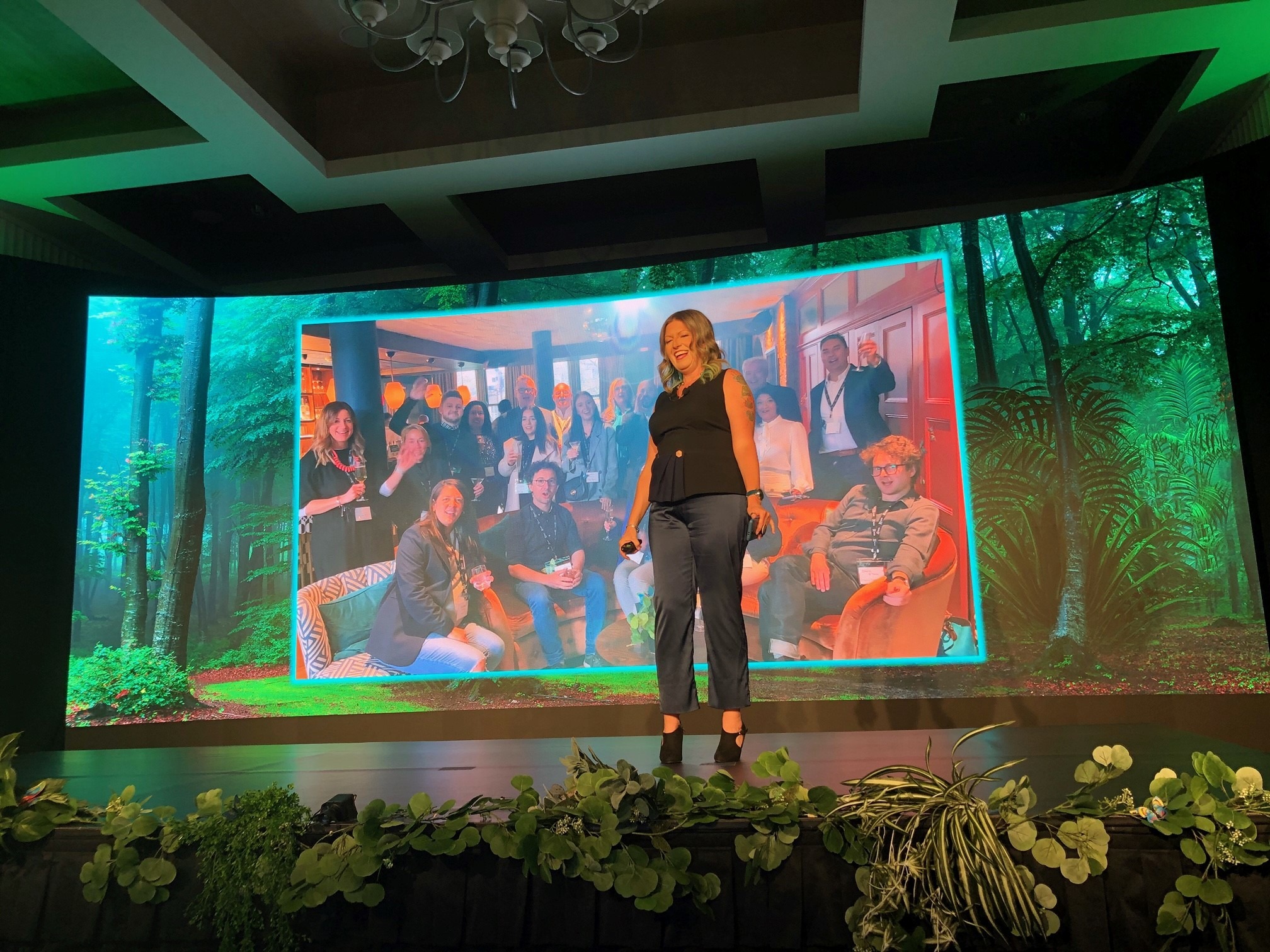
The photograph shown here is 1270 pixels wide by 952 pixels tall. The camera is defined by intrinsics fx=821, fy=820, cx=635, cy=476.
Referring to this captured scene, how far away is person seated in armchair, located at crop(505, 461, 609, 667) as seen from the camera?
402 cm

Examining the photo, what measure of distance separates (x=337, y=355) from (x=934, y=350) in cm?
304

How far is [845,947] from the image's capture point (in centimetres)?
126

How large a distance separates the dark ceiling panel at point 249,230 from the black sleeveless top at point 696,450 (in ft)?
10.00

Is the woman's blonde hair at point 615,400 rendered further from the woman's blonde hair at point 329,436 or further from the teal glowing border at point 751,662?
the woman's blonde hair at point 329,436

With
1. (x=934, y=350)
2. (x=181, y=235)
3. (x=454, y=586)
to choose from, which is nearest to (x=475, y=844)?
(x=454, y=586)

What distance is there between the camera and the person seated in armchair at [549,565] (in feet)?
13.2

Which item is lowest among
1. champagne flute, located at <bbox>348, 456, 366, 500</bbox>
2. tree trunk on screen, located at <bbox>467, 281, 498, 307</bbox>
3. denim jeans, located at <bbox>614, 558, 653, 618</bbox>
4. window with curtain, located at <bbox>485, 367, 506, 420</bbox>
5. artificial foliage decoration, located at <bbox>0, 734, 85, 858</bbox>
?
artificial foliage decoration, located at <bbox>0, 734, 85, 858</bbox>

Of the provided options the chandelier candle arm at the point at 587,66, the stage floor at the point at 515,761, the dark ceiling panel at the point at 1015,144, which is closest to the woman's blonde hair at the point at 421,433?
the stage floor at the point at 515,761

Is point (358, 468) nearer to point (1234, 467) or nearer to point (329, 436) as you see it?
point (329, 436)

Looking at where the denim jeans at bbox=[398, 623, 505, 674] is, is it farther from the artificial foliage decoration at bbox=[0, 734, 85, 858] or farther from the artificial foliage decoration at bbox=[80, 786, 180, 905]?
the artificial foliage decoration at bbox=[80, 786, 180, 905]

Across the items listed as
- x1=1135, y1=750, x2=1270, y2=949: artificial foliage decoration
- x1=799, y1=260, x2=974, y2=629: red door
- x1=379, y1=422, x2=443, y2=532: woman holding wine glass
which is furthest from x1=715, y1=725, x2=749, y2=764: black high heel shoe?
x1=379, y1=422, x2=443, y2=532: woman holding wine glass

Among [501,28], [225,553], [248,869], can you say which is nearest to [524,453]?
[225,553]

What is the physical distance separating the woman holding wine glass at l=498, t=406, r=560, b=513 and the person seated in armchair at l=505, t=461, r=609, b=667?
3cm

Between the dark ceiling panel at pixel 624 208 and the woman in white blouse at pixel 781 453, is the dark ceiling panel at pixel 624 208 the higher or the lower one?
the higher one
